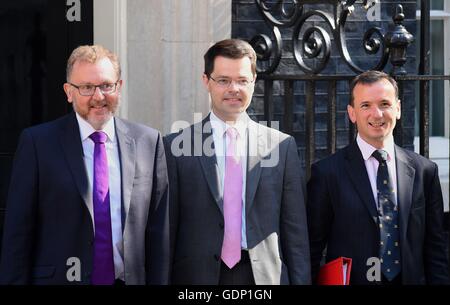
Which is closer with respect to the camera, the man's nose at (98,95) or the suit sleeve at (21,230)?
the suit sleeve at (21,230)

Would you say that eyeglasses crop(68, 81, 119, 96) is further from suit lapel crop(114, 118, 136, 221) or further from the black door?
the black door

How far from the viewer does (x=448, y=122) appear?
8797 millimetres

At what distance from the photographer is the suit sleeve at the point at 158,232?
15.9 ft

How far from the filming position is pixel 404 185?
5266 millimetres

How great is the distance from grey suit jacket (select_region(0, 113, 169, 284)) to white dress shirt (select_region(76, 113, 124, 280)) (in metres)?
0.03

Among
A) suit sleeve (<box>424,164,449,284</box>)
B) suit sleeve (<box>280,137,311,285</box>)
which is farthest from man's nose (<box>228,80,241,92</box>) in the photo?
suit sleeve (<box>424,164,449,284</box>)

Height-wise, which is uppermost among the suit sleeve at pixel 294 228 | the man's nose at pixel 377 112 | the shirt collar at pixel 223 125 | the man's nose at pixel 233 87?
the man's nose at pixel 233 87

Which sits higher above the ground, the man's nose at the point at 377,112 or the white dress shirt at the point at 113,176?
the man's nose at the point at 377,112

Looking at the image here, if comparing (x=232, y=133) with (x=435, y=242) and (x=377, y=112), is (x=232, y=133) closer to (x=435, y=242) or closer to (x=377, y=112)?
(x=377, y=112)

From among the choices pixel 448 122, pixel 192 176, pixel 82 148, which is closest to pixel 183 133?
pixel 192 176

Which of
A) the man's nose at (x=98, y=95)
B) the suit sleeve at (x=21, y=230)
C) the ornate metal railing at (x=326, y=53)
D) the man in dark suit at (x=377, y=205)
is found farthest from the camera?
the ornate metal railing at (x=326, y=53)

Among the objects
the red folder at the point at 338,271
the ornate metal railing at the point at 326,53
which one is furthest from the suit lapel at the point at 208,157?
the ornate metal railing at the point at 326,53

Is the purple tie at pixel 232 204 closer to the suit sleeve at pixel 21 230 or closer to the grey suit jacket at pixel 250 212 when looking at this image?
the grey suit jacket at pixel 250 212
